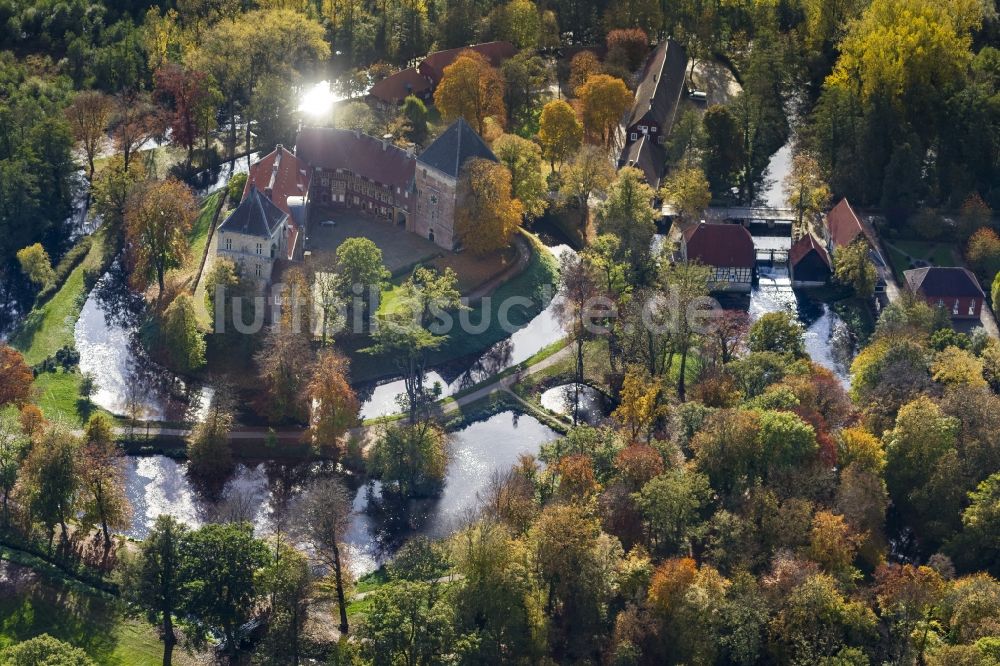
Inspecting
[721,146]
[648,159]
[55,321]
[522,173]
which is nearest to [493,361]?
[522,173]

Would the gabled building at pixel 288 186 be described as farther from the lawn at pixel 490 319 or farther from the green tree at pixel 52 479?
the green tree at pixel 52 479

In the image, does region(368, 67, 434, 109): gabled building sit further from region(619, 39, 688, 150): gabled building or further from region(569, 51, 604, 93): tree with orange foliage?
region(619, 39, 688, 150): gabled building

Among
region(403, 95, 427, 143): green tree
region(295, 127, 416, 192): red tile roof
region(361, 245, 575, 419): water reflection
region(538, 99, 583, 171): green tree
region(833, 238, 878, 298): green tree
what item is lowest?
region(361, 245, 575, 419): water reflection

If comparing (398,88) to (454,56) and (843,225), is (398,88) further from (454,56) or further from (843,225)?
(843,225)

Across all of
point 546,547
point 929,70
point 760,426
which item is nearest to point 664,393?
point 760,426

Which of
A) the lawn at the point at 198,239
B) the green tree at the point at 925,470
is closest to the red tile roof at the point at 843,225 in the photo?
the green tree at the point at 925,470

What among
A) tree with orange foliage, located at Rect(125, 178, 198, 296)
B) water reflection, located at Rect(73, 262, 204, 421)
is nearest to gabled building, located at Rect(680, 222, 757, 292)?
tree with orange foliage, located at Rect(125, 178, 198, 296)

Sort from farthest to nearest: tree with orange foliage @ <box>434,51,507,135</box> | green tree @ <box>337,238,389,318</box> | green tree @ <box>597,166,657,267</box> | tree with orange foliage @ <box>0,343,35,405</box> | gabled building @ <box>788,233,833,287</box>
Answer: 1. tree with orange foliage @ <box>434,51,507,135</box>
2. gabled building @ <box>788,233,833,287</box>
3. green tree @ <box>597,166,657,267</box>
4. green tree @ <box>337,238,389,318</box>
5. tree with orange foliage @ <box>0,343,35,405</box>

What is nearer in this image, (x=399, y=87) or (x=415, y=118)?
(x=415, y=118)
